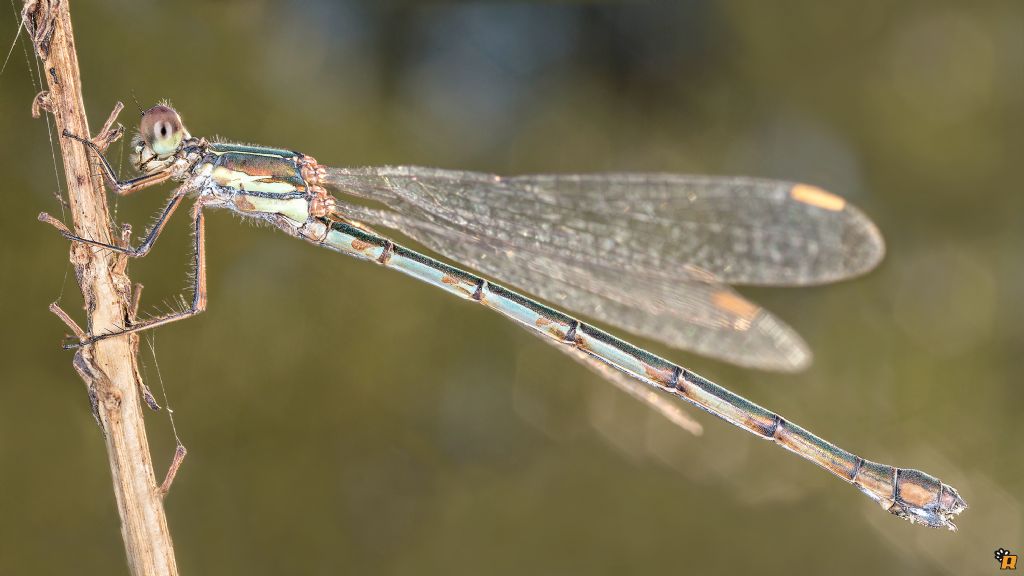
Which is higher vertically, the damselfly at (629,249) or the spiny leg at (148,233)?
the damselfly at (629,249)

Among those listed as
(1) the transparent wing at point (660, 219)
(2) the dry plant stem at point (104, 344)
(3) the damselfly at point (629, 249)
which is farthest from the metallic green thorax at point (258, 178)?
(2) the dry plant stem at point (104, 344)

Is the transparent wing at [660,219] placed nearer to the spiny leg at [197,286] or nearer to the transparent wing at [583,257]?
the transparent wing at [583,257]

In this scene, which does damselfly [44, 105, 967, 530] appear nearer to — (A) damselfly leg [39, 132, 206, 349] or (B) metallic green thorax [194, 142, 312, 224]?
(B) metallic green thorax [194, 142, 312, 224]

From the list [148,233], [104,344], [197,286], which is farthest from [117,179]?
→ [104,344]

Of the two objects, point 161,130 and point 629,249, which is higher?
point 629,249

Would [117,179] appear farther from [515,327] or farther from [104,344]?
[515,327]

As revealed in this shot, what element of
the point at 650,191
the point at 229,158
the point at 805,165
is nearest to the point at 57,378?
the point at 229,158

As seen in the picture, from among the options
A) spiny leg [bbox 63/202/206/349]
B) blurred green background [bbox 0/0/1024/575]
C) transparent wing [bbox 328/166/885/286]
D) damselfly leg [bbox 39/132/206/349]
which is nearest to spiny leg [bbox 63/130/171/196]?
damselfly leg [bbox 39/132/206/349]
